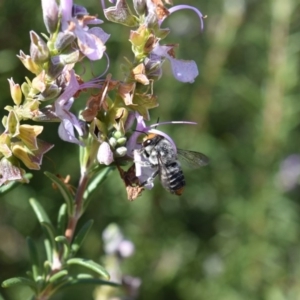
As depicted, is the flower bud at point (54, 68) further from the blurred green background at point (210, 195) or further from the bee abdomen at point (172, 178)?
the blurred green background at point (210, 195)

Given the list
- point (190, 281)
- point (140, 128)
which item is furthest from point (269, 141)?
point (140, 128)

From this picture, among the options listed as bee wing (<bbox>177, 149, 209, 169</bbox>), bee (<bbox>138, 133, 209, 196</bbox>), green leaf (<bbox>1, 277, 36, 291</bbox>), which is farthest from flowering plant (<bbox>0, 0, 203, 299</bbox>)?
bee wing (<bbox>177, 149, 209, 169</bbox>)

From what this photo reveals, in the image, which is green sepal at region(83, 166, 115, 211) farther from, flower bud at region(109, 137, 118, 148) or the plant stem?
flower bud at region(109, 137, 118, 148)

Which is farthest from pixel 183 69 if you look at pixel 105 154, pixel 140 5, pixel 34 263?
pixel 34 263

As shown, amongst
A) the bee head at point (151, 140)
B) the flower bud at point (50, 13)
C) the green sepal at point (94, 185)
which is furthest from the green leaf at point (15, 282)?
the flower bud at point (50, 13)

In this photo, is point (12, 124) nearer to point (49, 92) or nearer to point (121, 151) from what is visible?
point (49, 92)

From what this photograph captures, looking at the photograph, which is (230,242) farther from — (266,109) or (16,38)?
(16,38)
